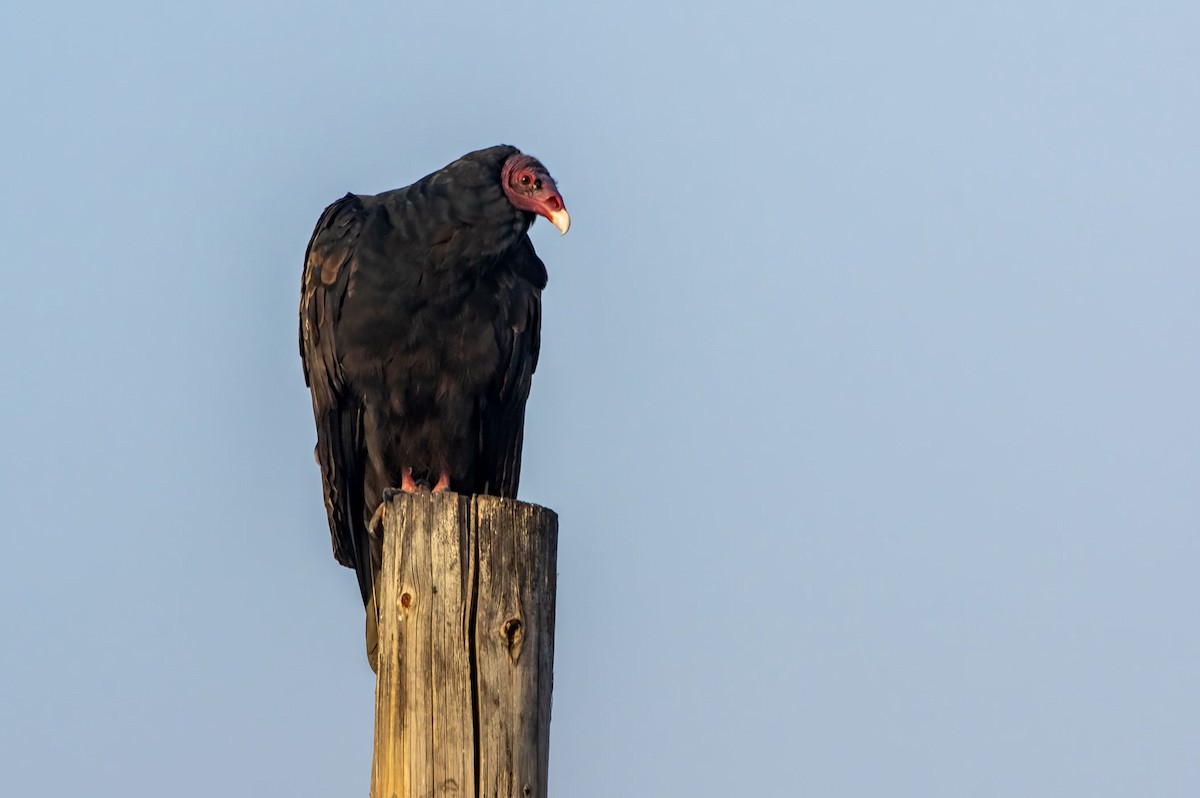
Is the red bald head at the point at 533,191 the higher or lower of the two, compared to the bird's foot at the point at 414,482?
higher

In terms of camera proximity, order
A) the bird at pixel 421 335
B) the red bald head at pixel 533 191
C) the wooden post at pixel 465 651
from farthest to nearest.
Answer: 1. the red bald head at pixel 533 191
2. the bird at pixel 421 335
3. the wooden post at pixel 465 651

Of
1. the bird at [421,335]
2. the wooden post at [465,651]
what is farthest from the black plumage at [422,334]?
the wooden post at [465,651]

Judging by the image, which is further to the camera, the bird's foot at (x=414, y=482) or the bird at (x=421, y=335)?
the bird's foot at (x=414, y=482)

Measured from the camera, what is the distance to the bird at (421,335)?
4.79 meters

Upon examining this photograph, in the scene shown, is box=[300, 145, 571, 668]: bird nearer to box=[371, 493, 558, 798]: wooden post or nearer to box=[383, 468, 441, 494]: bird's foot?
box=[383, 468, 441, 494]: bird's foot

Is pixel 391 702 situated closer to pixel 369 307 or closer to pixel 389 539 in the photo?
pixel 389 539

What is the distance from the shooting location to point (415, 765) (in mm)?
2701

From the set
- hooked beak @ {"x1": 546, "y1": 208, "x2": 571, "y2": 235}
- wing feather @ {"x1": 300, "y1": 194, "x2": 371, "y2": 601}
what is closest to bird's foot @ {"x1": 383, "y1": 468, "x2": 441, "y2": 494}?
wing feather @ {"x1": 300, "y1": 194, "x2": 371, "y2": 601}

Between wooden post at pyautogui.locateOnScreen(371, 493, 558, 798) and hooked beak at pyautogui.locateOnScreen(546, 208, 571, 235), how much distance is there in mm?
2141

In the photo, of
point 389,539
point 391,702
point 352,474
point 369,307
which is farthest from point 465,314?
point 391,702

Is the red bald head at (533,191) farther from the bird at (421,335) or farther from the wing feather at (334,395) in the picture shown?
the wing feather at (334,395)

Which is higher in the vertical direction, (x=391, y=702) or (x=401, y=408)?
(x=401, y=408)

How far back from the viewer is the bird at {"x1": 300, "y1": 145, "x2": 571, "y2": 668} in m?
4.79

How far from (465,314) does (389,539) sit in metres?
1.95
